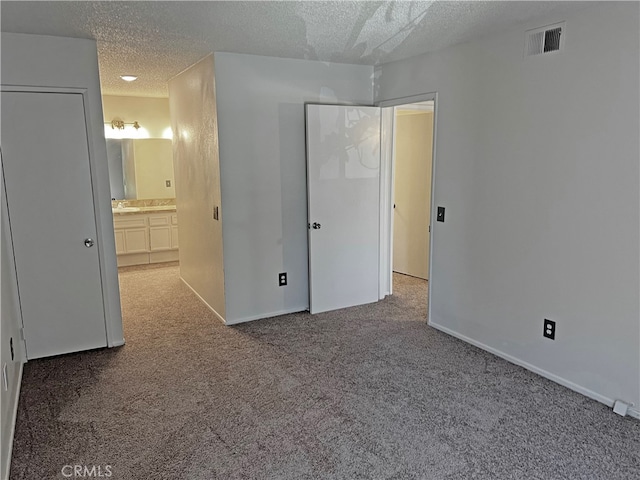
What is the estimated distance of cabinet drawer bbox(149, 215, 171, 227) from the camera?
252 inches

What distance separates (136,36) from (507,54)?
2.53 meters

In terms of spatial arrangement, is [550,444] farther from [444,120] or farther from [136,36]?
[136,36]

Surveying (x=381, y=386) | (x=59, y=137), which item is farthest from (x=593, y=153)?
(x=59, y=137)

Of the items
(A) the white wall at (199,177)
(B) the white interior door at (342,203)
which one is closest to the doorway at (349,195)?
(B) the white interior door at (342,203)

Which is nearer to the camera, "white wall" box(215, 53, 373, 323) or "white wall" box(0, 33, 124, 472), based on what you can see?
"white wall" box(0, 33, 124, 472)

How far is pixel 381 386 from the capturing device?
300 centimetres

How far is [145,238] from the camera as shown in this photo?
639 centimetres

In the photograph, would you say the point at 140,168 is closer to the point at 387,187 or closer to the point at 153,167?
the point at 153,167

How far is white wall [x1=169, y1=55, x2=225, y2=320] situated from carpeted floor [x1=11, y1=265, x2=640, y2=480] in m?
0.72

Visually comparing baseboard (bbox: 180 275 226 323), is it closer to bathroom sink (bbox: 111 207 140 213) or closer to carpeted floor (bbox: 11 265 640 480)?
carpeted floor (bbox: 11 265 640 480)

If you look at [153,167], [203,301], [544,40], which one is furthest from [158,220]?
[544,40]

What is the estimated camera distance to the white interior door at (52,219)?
10.5 ft

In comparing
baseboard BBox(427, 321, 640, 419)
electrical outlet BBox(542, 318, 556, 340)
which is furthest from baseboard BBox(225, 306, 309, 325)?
electrical outlet BBox(542, 318, 556, 340)

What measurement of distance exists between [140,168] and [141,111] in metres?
0.80
